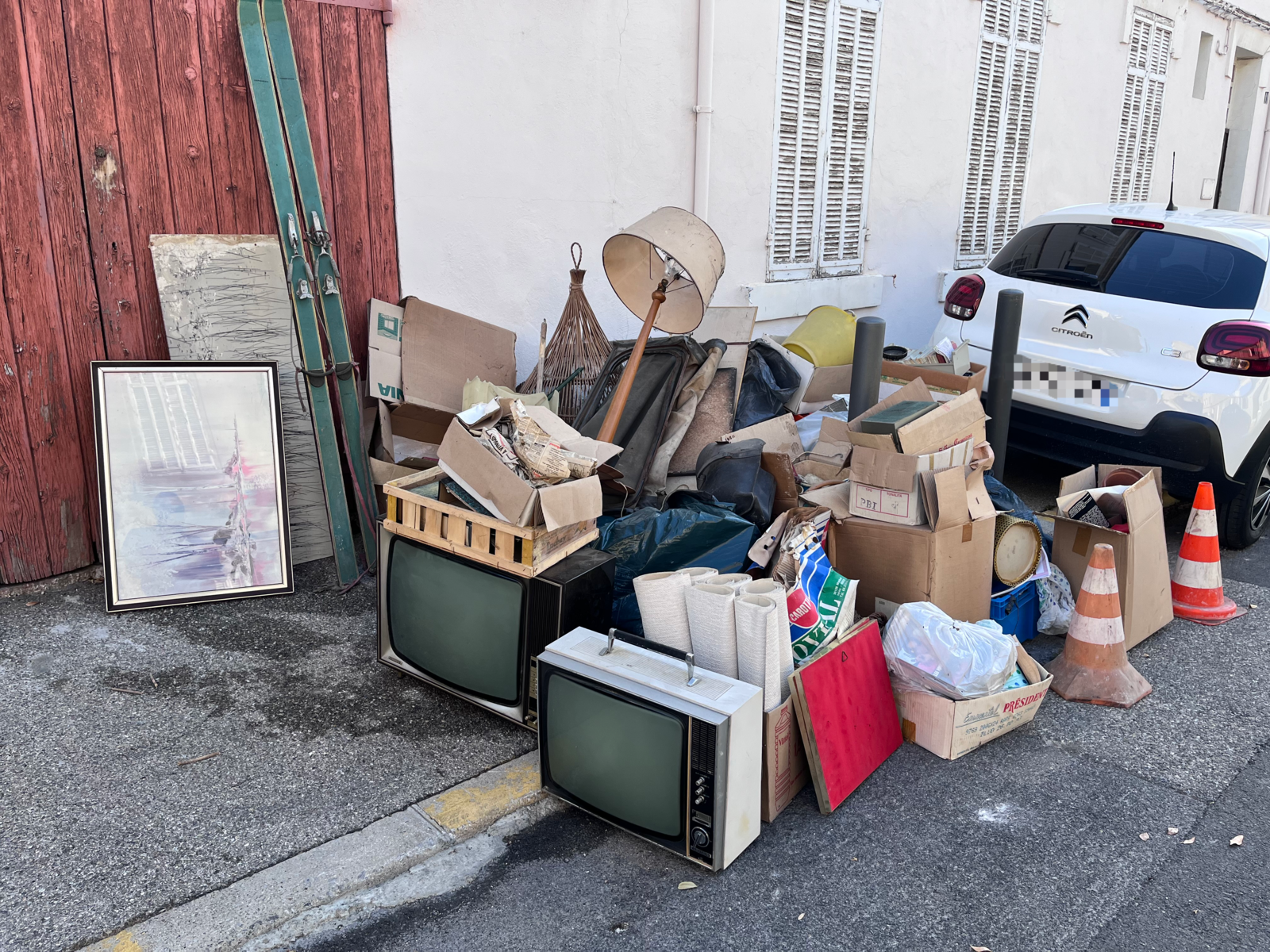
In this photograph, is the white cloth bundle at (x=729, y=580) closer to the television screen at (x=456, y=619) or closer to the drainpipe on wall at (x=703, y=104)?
the television screen at (x=456, y=619)

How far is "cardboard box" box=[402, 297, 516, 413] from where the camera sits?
4.33 metres

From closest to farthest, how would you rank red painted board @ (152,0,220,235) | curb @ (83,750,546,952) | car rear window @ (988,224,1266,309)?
curb @ (83,750,546,952) < red painted board @ (152,0,220,235) < car rear window @ (988,224,1266,309)

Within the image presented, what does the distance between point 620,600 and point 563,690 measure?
0.80m

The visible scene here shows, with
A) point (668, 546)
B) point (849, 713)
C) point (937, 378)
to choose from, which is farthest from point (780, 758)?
point (937, 378)

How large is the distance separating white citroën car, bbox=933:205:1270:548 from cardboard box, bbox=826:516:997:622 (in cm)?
149

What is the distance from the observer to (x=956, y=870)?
8.05 ft

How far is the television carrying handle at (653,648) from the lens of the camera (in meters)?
2.39

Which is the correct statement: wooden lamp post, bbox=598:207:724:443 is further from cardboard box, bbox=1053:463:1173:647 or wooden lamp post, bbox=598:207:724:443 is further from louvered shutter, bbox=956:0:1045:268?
louvered shutter, bbox=956:0:1045:268

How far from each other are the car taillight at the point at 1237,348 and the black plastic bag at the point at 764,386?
6.07ft

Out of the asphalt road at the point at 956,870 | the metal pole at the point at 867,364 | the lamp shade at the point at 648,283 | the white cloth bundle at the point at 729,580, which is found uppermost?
the lamp shade at the point at 648,283

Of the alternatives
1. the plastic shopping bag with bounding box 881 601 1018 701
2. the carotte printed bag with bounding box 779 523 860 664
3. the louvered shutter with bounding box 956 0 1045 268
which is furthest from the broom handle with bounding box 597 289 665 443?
the louvered shutter with bounding box 956 0 1045 268

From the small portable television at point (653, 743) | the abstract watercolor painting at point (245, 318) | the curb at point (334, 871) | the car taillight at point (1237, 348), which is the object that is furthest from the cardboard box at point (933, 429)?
the abstract watercolor painting at point (245, 318)

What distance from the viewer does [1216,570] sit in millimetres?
3969

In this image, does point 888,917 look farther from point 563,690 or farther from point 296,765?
point 296,765
